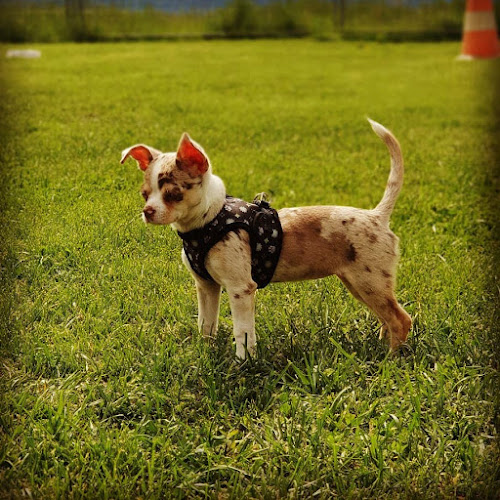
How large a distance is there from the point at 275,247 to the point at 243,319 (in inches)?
13.2

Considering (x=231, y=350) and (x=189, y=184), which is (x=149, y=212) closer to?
(x=189, y=184)

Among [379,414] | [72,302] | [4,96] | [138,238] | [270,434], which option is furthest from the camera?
[4,96]

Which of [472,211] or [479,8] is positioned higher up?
[479,8]

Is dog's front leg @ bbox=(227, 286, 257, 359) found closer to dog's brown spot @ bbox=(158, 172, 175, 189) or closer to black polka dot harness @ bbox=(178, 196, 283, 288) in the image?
black polka dot harness @ bbox=(178, 196, 283, 288)

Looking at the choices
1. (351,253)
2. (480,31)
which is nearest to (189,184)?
(351,253)

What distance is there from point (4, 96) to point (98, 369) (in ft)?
21.5

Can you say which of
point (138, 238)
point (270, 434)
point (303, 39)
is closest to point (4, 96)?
point (138, 238)

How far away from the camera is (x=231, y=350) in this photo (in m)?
3.35

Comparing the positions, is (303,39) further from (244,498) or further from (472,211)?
(244,498)

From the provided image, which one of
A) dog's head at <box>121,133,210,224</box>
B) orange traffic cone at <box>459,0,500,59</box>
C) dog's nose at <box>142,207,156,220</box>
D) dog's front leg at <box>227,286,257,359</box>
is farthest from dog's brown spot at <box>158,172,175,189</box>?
orange traffic cone at <box>459,0,500,59</box>

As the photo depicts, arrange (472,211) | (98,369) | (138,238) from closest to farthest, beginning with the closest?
(98,369)
(138,238)
(472,211)

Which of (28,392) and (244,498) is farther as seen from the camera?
(28,392)

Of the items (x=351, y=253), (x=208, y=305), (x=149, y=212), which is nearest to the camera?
(x=149, y=212)

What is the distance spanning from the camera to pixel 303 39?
55.5ft
